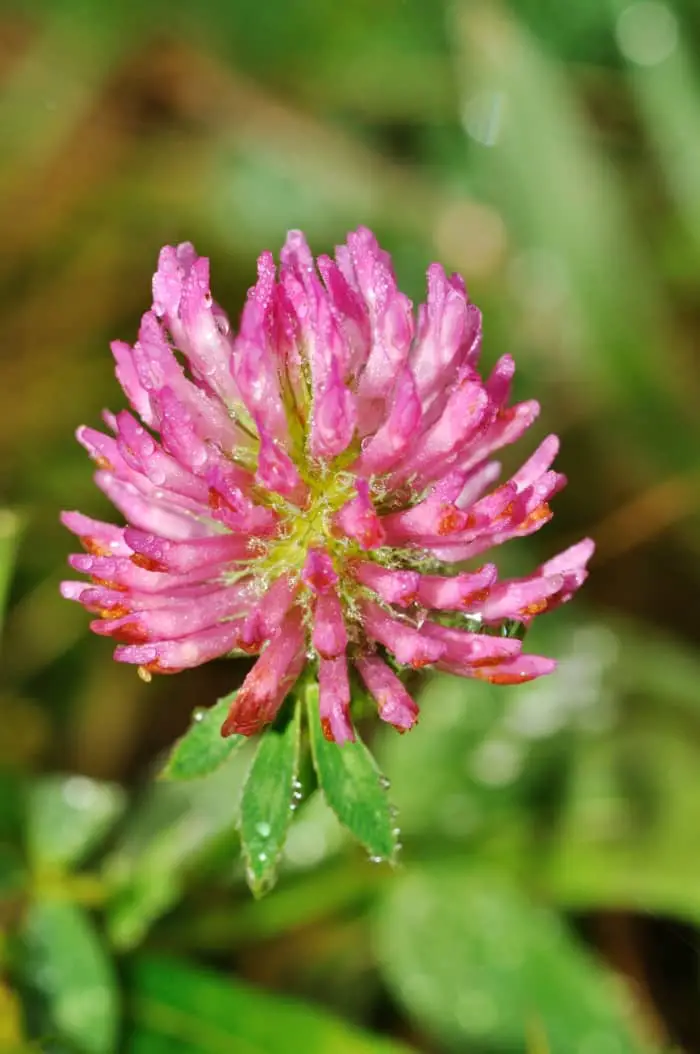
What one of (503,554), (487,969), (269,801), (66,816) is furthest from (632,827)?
(269,801)

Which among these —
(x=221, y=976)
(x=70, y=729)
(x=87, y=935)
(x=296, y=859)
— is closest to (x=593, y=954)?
(x=296, y=859)

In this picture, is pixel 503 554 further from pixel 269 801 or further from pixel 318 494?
pixel 269 801

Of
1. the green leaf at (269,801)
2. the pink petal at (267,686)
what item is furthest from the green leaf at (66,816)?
the pink petal at (267,686)

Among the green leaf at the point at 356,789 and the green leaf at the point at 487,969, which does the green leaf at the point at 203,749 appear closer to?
the green leaf at the point at 356,789

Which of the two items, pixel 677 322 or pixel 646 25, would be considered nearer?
pixel 677 322

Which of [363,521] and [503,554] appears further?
[503,554]

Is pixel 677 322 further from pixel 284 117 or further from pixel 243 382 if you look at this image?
pixel 243 382
